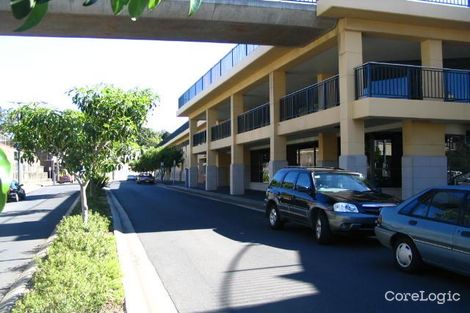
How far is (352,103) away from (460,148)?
5.58 m

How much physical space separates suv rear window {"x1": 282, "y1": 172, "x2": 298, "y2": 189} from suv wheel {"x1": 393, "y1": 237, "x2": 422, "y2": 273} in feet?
16.1

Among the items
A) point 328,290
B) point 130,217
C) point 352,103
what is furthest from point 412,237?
point 130,217

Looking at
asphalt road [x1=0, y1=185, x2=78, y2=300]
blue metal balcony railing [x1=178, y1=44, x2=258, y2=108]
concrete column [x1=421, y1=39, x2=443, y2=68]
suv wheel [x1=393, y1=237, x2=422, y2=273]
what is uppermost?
blue metal balcony railing [x1=178, y1=44, x2=258, y2=108]

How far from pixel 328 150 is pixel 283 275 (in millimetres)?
16693

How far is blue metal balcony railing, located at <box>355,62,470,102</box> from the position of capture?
1630 cm

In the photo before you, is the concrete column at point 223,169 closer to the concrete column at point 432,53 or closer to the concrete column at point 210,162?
the concrete column at point 210,162

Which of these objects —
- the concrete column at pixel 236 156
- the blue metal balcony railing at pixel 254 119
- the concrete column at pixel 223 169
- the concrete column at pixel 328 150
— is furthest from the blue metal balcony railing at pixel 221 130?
the concrete column at pixel 328 150

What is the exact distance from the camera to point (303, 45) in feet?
62.2

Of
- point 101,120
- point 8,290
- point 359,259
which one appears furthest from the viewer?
point 101,120

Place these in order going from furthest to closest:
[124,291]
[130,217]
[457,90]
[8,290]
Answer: [130,217], [457,90], [8,290], [124,291]

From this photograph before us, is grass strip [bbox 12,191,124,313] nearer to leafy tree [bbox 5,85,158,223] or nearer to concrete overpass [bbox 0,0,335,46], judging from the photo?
leafy tree [bbox 5,85,158,223]

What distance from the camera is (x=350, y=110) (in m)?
16.3

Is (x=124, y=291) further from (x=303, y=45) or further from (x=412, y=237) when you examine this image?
(x=303, y=45)

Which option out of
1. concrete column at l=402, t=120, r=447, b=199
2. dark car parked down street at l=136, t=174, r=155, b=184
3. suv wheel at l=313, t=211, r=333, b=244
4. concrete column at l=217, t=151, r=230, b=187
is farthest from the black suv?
dark car parked down street at l=136, t=174, r=155, b=184
